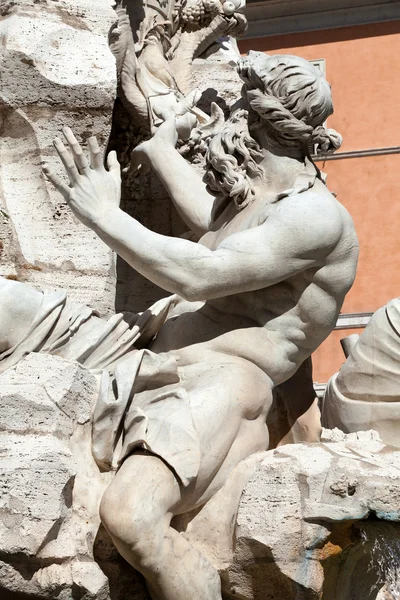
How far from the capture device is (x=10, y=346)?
15.8 ft

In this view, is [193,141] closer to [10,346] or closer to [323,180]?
[323,180]

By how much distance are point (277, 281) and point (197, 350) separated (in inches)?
13.9

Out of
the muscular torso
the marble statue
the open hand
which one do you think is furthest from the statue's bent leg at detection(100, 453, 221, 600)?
the marble statue

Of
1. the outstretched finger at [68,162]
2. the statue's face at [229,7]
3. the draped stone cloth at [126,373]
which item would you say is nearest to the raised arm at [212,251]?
the outstretched finger at [68,162]

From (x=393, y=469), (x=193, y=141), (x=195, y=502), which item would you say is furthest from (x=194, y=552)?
(x=193, y=141)

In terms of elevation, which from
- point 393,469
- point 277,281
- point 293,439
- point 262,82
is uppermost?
point 262,82

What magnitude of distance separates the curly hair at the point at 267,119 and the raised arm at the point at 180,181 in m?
0.33

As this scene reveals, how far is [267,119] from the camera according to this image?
5.15 meters

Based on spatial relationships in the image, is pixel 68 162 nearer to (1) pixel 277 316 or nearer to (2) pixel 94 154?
(2) pixel 94 154

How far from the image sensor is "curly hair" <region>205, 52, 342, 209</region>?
510cm

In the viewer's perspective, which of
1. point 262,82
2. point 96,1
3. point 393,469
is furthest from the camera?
point 96,1

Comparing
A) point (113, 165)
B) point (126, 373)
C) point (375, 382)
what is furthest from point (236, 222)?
point (375, 382)

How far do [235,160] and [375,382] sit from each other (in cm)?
103

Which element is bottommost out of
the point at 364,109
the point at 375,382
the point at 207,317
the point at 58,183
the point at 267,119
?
the point at 364,109
